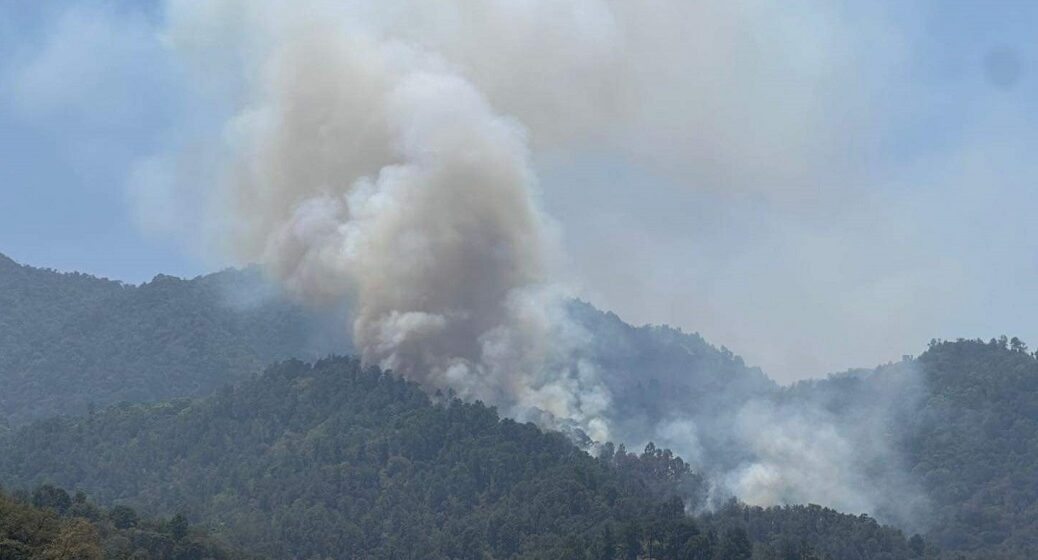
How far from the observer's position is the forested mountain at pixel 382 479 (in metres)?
103

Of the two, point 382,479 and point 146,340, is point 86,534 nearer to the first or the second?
point 382,479

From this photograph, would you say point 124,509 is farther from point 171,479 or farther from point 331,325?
point 331,325

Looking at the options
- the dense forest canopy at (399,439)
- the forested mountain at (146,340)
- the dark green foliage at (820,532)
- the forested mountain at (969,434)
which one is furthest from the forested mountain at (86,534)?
the forested mountain at (146,340)

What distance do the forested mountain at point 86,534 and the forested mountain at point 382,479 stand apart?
10524 mm

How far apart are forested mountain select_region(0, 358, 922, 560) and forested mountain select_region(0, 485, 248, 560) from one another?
1052 centimetres

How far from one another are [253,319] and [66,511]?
95.0m

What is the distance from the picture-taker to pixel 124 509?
89312 millimetres

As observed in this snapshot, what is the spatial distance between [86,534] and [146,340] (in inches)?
3967

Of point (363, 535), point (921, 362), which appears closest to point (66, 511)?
point (363, 535)

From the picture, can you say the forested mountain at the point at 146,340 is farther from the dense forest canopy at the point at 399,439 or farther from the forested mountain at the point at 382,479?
the forested mountain at the point at 382,479

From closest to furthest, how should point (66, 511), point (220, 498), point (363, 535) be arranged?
point (66, 511) → point (363, 535) → point (220, 498)

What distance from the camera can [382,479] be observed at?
116m

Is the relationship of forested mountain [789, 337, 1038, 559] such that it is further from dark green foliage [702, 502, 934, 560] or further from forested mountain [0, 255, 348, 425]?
forested mountain [0, 255, 348, 425]

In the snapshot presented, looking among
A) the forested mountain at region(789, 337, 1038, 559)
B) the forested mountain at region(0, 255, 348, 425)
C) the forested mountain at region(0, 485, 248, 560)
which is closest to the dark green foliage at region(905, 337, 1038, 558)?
the forested mountain at region(789, 337, 1038, 559)
